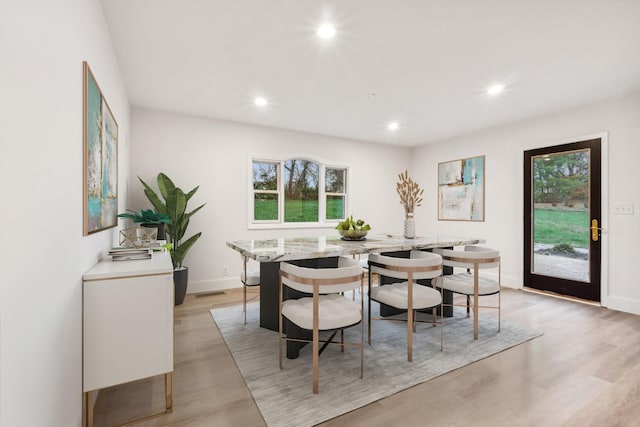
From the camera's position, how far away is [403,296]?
2465 millimetres

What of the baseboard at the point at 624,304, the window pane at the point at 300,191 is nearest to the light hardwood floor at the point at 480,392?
the baseboard at the point at 624,304

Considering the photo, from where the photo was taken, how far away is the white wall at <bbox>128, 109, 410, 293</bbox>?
4129mm

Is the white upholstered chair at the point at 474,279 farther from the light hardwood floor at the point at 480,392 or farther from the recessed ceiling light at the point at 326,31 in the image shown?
the recessed ceiling light at the point at 326,31

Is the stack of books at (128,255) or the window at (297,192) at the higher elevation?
the window at (297,192)

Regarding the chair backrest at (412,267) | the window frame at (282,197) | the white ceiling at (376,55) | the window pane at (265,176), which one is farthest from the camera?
the window pane at (265,176)

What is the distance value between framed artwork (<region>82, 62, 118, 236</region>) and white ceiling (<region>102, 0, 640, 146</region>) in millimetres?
744

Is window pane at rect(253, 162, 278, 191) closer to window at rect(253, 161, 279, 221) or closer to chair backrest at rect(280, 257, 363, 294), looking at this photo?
window at rect(253, 161, 279, 221)

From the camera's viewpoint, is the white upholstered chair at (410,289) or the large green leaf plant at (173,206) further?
the large green leaf plant at (173,206)

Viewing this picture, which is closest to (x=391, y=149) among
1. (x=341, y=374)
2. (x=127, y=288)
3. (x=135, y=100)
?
(x=135, y=100)

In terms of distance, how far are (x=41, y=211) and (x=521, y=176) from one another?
18.1ft

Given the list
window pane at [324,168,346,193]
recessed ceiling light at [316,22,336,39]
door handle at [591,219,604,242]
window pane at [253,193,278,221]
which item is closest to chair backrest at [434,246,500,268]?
door handle at [591,219,604,242]

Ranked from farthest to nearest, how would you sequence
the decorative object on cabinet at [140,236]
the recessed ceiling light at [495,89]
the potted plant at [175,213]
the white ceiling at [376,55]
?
the potted plant at [175,213] → the recessed ceiling light at [495,89] → the decorative object on cabinet at [140,236] → the white ceiling at [376,55]

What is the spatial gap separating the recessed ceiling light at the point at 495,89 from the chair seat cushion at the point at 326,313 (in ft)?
9.66

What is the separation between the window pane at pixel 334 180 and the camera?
226 inches
